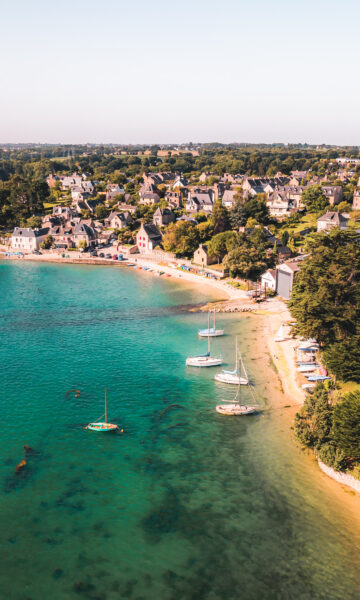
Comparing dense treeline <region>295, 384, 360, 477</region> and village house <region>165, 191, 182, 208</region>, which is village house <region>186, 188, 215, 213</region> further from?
dense treeline <region>295, 384, 360, 477</region>

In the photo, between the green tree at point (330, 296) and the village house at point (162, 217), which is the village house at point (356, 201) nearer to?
the village house at point (162, 217)

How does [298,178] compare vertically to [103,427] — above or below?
above

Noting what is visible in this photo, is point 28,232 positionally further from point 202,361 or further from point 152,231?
point 202,361

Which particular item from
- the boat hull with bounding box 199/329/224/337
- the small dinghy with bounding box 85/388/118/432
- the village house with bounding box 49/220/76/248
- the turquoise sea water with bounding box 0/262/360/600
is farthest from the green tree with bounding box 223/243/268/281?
the village house with bounding box 49/220/76/248

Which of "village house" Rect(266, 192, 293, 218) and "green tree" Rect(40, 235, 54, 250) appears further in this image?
"village house" Rect(266, 192, 293, 218)

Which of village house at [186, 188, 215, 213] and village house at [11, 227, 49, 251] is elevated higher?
village house at [186, 188, 215, 213]

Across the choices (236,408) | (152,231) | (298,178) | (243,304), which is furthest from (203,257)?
(298,178)

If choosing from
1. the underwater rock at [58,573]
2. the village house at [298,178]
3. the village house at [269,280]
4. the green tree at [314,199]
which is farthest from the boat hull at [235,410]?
the village house at [298,178]

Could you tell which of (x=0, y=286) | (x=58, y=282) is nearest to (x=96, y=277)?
(x=58, y=282)
